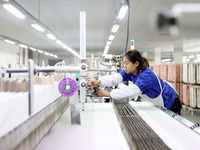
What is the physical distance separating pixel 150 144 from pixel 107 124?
42cm

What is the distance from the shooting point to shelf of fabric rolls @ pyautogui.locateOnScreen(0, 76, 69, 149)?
22.5 inches

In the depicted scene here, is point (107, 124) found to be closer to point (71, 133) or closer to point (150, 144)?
point (71, 133)

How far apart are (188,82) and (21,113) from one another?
481 cm

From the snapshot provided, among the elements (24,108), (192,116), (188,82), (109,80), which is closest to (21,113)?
(24,108)

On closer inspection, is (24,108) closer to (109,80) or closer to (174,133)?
(174,133)

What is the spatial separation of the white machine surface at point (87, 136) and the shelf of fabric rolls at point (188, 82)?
153 inches

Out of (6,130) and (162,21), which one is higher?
(162,21)

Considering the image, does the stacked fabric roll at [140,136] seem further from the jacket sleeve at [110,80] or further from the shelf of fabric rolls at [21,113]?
the jacket sleeve at [110,80]

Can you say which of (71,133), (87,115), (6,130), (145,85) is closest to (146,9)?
(145,85)

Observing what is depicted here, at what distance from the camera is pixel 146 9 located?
4.96 meters

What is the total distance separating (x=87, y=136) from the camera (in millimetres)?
926

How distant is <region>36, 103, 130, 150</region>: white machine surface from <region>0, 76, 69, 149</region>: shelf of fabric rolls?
0.07 m

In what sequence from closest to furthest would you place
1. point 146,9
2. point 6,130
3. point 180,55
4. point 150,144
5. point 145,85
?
point 6,130 < point 150,144 < point 145,85 < point 146,9 < point 180,55

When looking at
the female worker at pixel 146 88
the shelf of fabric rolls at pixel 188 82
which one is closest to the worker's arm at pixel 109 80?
the female worker at pixel 146 88
